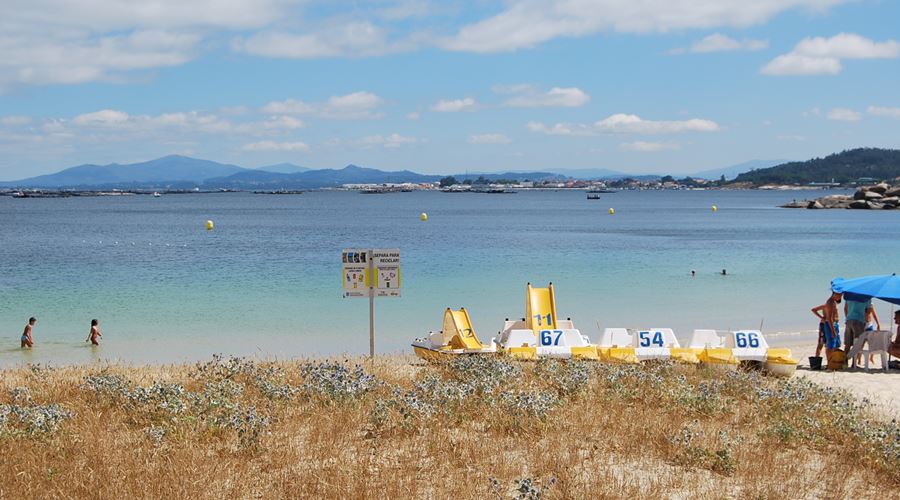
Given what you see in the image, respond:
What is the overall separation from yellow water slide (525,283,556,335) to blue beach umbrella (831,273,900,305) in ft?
17.2

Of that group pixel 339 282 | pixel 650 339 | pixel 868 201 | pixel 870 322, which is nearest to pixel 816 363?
pixel 870 322

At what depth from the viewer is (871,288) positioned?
51.1 ft

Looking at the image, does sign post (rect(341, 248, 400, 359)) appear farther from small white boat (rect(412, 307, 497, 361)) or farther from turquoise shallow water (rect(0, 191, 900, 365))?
turquoise shallow water (rect(0, 191, 900, 365))

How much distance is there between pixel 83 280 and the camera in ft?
118

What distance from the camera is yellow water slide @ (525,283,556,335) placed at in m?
17.0

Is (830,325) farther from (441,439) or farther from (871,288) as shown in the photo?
(441,439)

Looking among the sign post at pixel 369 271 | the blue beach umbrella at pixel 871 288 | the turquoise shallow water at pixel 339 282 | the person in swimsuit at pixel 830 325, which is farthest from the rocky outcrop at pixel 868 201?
the sign post at pixel 369 271

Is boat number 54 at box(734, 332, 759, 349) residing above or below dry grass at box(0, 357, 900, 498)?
below

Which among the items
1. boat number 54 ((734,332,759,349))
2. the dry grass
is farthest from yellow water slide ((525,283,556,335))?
the dry grass

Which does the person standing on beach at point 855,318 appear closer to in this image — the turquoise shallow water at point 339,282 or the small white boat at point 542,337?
the small white boat at point 542,337

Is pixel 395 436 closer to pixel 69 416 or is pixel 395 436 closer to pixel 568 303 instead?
pixel 69 416

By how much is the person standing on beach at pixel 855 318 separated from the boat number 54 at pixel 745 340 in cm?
244

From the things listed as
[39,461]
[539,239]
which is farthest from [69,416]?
[539,239]

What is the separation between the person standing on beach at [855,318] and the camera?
52.7 feet
